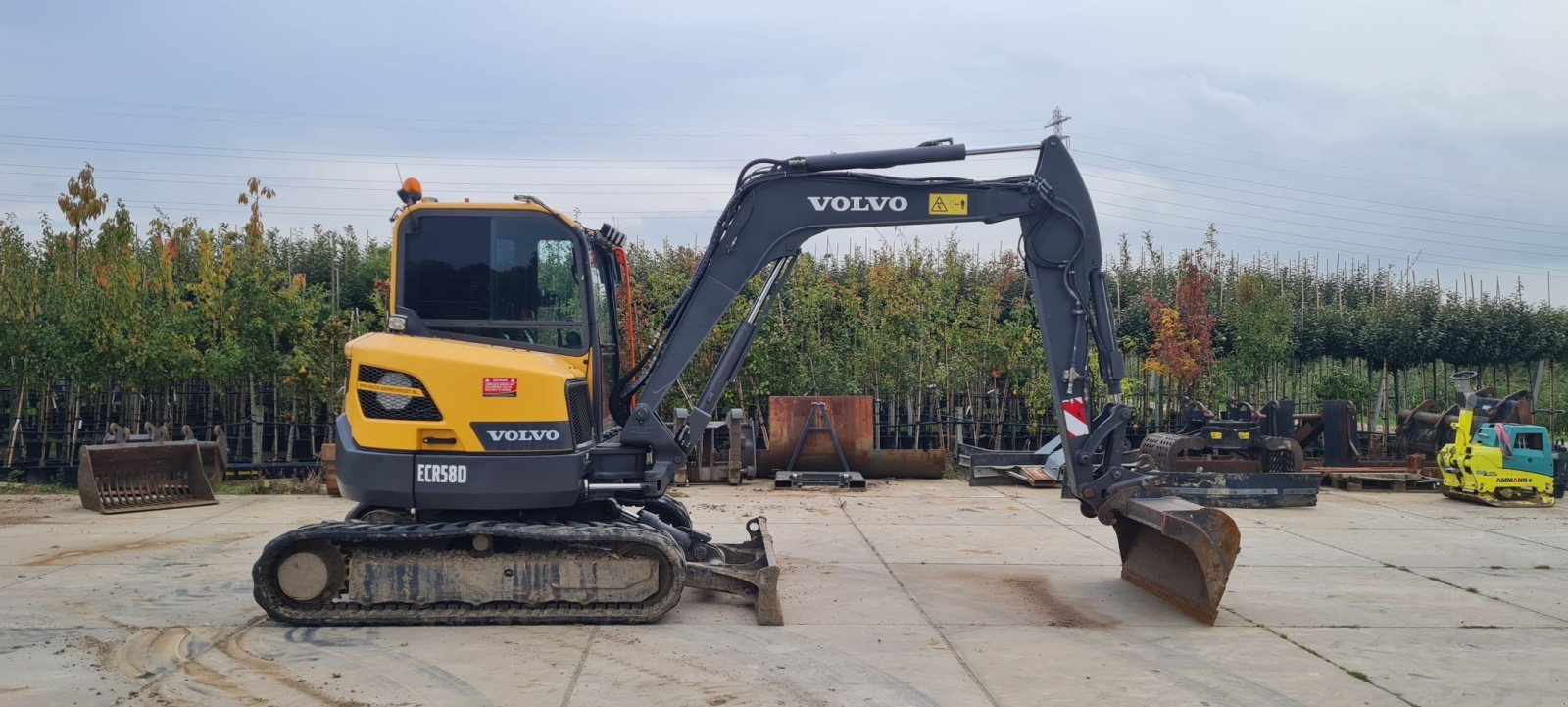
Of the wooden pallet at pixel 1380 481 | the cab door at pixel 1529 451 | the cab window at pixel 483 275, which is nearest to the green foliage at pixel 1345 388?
the wooden pallet at pixel 1380 481

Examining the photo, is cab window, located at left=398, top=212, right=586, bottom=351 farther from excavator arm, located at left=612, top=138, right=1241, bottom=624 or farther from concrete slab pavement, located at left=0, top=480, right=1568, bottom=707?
concrete slab pavement, located at left=0, top=480, right=1568, bottom=707

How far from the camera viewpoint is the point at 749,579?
7613mm

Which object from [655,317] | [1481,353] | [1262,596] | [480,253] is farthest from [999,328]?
[480,253]

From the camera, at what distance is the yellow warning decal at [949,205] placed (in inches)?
330

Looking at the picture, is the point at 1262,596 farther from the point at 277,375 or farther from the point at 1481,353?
the point at 1481,353

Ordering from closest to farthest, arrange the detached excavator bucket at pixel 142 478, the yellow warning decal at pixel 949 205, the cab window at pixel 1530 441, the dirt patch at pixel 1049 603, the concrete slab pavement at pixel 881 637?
1. the concrete slab pavement at pixel 881 637
2. the dirt patch at pixel 1049 603
3. the yellow warning decal at pixel 949 205
4. the detached excavator bucket at pixel 142 478
5. the cab window at pixel 1530 441

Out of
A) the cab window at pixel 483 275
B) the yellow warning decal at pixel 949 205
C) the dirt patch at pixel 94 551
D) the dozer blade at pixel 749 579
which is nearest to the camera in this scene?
the dozer blade at pixel 749 579

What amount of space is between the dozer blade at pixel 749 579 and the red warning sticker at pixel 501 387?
5.49ft

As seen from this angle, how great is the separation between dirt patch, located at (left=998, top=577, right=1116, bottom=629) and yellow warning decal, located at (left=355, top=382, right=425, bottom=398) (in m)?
→ 4.48

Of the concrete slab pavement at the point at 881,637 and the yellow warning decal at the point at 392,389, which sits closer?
the concrete slab pavement at the point at 881,637

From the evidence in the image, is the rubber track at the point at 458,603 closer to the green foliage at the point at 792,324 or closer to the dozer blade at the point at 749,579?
the dozer blade at the point at 749,579

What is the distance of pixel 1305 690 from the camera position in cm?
609

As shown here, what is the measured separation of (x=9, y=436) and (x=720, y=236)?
14.4 meters

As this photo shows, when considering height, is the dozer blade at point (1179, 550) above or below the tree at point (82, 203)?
below
